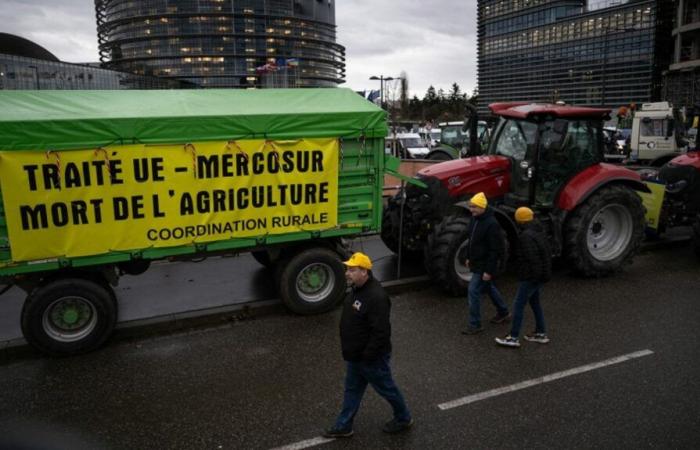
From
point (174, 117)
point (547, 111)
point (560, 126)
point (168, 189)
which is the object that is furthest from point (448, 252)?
point (174, 117)

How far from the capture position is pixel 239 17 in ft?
445

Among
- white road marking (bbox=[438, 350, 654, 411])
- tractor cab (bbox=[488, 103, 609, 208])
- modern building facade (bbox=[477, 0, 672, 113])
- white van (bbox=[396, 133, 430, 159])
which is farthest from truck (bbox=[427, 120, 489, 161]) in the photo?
modern building facade (bbox=[477, 0, 672, 113])

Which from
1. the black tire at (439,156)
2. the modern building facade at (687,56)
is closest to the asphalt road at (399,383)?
the black tire at (439,156)

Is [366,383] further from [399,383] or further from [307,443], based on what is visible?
[399,383]

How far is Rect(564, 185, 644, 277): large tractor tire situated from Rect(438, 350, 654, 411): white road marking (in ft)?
8.66

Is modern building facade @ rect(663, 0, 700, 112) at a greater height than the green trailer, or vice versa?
modern building facade @ rect(663, 0, 700, 112)

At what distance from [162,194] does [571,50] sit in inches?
4523

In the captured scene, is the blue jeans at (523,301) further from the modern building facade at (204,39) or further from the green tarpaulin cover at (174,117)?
the modern building facade at (204,39)

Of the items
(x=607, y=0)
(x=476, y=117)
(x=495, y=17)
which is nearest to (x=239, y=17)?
(x=495, y=17)

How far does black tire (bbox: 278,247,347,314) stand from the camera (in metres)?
7.11

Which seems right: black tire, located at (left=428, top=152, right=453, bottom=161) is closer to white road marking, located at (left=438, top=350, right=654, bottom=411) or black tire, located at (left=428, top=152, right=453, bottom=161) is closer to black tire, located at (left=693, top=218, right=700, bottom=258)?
black tire, located at (left=693, top=218, right=700, bottom=258)

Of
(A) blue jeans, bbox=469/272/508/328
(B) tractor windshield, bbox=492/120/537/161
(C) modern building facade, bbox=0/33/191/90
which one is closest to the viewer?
(A) blue jeans, bbox=469/272/508/328

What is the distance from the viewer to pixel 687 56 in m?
50.1

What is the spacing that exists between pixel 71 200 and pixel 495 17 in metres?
136
